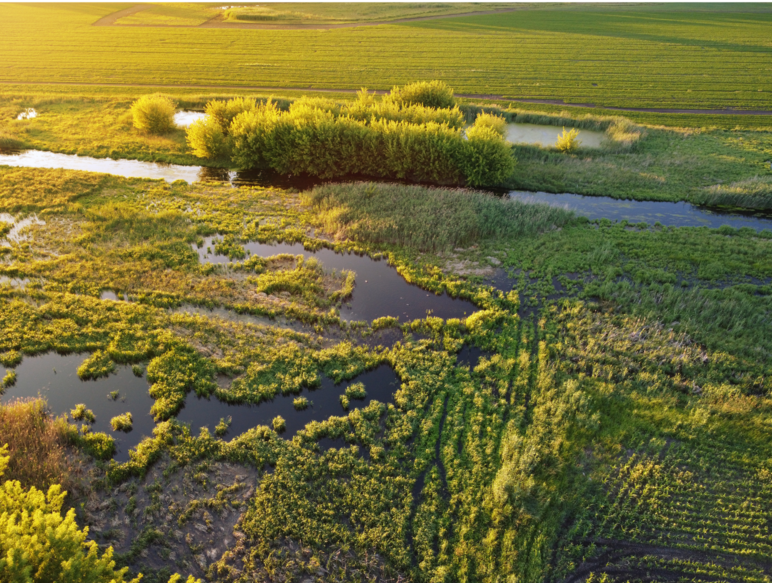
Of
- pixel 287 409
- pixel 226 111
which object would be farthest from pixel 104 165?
pixel 287 409

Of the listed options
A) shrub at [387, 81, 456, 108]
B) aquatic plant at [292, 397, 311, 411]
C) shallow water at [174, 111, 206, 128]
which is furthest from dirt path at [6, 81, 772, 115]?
aquatic plant at [292, 397, 311, 411]

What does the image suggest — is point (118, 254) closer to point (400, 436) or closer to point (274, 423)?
point (274, 423)

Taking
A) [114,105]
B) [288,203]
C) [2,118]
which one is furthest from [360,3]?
[288,203]

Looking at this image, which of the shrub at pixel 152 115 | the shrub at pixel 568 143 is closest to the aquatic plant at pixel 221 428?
the shrub at pixel 568 143

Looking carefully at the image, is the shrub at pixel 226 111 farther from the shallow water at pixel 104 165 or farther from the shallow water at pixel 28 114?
the shallow water at pixel 28 114

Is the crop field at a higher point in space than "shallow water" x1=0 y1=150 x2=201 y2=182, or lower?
higher

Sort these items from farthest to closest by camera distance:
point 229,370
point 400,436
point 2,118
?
1. point 2,118
2. point 229,370
3. point 400,436

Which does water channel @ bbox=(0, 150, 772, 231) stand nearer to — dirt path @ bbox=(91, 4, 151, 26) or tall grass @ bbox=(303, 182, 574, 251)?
tall grass @ bbox=(303, 182, 574, 251)

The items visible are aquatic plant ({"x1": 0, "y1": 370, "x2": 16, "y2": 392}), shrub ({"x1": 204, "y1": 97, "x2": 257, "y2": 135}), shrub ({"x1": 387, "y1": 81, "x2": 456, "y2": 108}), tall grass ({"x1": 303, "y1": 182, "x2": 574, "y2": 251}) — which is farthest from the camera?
shrub ({"x1": 387, "y1": 81, "x2": 456, "y2": 108})
